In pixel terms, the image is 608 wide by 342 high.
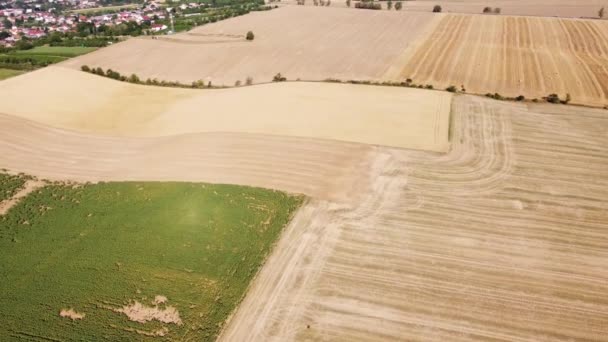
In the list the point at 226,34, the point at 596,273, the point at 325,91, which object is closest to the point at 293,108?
the point at 325,91

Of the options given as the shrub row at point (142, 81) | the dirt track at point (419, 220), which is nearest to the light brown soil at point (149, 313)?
the dirt track at point (419, 220)

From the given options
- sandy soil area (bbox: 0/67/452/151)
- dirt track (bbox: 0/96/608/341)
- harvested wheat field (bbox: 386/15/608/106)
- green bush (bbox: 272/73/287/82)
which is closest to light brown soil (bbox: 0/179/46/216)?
dirt track (bbox: 0/96/608/341)

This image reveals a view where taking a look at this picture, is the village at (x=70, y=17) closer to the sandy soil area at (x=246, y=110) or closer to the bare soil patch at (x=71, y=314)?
the sandy soil area at (x=246, y=110)

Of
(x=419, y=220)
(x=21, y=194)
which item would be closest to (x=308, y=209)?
(x=419, y=220)

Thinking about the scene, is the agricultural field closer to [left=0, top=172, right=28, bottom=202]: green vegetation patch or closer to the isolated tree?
[left=0, top=172, right=28, bottom=202]: green vegetation patch

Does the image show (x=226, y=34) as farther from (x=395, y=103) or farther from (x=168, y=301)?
(x=168, y=301)

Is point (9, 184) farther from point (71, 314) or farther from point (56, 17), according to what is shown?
point (56, 17)
